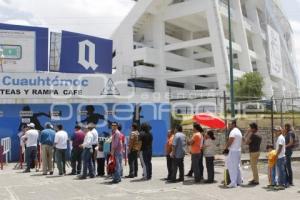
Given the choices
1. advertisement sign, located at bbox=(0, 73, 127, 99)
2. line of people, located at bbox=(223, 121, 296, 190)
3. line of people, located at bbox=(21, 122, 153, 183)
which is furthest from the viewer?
advertisement sign, located at bbox=(0, 73, 127, 99)

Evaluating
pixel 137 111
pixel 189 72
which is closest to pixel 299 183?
pixel 137 111

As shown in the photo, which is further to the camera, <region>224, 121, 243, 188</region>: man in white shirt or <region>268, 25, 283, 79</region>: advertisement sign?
<region>268, 25, 283, 79</region>: advertisement sign

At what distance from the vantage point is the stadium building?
209 feet

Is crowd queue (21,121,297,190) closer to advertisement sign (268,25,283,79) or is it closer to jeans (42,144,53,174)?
jeans (42,144,53,174)

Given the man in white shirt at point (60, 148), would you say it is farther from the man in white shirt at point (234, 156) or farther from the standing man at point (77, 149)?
the man in white shirt at point (234, 156)

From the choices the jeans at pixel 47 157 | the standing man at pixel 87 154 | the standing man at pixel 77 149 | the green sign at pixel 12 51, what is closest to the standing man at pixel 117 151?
the standing man at pixel 87 154

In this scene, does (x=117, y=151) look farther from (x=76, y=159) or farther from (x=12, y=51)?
(x=12, y=51)

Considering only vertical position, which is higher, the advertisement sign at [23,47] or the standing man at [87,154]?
the advertisement sign at [23,47]

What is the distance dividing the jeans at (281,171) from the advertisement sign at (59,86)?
12.4 m

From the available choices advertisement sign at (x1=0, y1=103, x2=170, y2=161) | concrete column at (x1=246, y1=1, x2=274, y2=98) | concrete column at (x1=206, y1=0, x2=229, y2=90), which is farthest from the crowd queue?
concrete column at (x1=246, y1=1, x2=274, y2=98)

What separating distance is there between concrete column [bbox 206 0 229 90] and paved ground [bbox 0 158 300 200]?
162 feet

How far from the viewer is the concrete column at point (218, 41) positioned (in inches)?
2454

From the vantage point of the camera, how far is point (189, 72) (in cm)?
6650

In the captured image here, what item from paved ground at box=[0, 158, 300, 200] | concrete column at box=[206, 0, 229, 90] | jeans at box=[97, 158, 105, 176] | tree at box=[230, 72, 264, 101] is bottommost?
paved ground at box=[0, 158, 300, 200]
